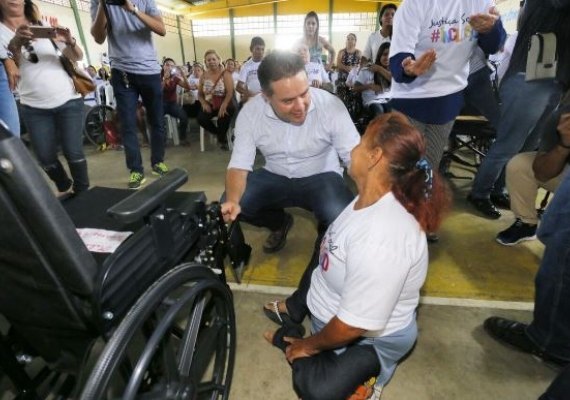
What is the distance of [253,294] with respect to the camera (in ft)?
4.98

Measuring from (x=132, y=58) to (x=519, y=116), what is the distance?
249 cm

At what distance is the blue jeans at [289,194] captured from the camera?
5.06 ft

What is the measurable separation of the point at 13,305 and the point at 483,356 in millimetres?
1398

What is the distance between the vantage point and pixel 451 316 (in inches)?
54.1

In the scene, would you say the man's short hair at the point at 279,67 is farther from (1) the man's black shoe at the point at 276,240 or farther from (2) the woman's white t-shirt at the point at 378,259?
(1) the man's black shoe at the point at 276,240

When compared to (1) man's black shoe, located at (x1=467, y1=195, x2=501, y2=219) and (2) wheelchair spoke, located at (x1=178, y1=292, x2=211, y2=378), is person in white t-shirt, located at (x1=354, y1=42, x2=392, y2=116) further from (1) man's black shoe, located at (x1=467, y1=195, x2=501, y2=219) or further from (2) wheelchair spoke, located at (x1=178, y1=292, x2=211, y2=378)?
(2) wheelchair spoke, located at (x1=178, y1=292, x2=211, y2=378)

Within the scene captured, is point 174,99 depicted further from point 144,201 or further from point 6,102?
point 144,201

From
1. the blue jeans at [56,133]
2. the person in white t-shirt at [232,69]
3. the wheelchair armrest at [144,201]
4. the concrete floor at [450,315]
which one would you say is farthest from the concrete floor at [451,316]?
the person in white t-shirt at [232,69]

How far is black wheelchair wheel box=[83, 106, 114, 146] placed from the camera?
165 inches

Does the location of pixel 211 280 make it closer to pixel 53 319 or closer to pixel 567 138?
pixel 53 319

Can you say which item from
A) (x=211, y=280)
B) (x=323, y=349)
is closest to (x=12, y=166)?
(x=211, y=280)

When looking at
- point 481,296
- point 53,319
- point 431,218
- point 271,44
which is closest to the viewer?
point 53,319

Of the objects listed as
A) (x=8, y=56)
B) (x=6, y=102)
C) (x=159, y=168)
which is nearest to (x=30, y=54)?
(x=8, y=56)

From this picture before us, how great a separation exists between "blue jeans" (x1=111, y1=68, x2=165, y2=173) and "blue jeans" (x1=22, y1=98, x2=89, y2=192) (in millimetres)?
478
